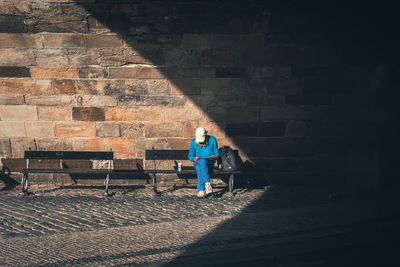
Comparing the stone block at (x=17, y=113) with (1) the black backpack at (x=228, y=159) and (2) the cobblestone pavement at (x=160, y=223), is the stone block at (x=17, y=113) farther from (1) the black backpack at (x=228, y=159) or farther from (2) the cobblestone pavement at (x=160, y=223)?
(1) the black backpack at (x=228, y=159)

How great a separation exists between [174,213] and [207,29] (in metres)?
3.32

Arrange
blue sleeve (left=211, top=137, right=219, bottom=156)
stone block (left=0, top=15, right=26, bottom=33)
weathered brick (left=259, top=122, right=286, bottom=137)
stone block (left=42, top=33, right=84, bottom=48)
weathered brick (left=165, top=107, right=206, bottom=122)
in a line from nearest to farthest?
1. stone block (left=0, top=15, right=26, bottom=33)
2. stone block (left=42, top=33, right=84, bottom=48)
3. blue sleeve (left=211, top=137, right=219, bottom=156)
4. weathered brick (left=165, top=107, right=206, bottom=122)
5. weathered brick (left=259, top=122, right=286, bottom=137)

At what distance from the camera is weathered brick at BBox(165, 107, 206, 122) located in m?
6.20

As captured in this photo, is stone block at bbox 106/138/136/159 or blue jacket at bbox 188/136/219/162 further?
stone block at bbox 106/138/136/159

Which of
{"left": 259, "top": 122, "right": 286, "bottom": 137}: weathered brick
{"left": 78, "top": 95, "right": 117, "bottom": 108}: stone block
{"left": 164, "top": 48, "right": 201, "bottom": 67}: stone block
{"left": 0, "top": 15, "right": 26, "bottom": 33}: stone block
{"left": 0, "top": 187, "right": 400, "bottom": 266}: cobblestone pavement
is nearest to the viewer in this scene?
{"left": 0, "top": 187, "right": 400, "bottom": 266}: cobblestone pavement

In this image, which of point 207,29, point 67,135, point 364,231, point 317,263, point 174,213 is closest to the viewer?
point 317,263

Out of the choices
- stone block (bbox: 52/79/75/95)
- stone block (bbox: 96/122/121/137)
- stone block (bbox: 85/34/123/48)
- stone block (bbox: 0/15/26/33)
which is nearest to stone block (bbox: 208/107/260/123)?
stone block (bbox: 96/122/121/137)

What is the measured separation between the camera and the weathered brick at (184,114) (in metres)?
6.20

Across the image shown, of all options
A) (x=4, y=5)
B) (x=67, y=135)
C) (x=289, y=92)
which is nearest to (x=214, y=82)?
(x=289, y=92)

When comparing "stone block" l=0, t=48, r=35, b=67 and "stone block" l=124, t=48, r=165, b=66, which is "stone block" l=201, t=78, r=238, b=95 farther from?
"stone block" l=0, t=48, r=35, b=67

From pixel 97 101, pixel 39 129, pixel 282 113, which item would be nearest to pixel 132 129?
pixel 97 101

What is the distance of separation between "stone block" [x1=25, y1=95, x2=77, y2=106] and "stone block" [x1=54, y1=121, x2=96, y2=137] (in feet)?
1.32

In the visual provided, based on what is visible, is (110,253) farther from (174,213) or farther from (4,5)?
(4,5)

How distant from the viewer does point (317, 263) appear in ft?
12.8
